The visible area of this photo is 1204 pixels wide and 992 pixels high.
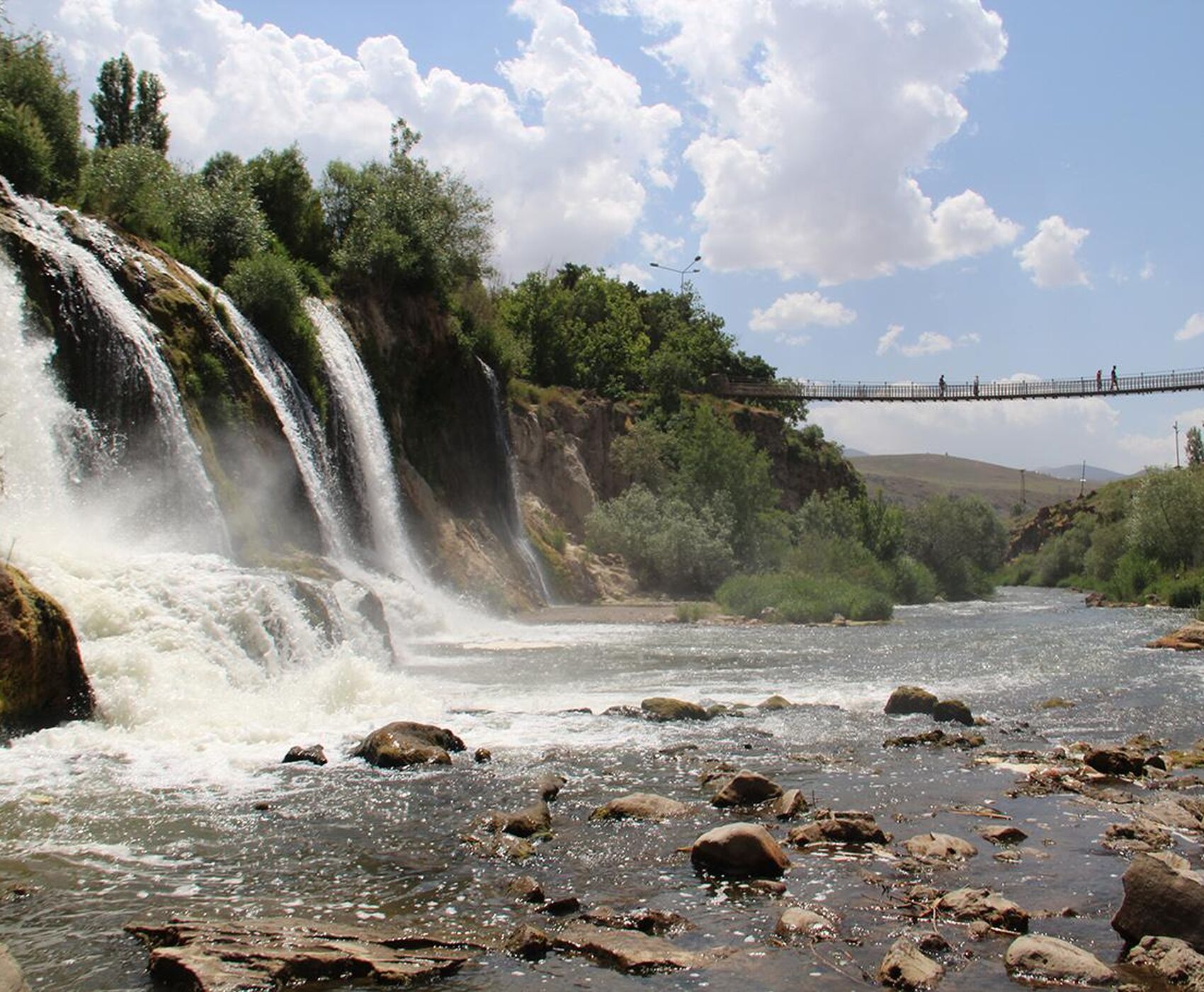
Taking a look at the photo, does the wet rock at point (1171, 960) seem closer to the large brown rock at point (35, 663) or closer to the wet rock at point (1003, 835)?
the wet rock at point (1003, 835)

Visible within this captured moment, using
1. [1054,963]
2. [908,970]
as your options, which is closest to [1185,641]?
[1054,963]

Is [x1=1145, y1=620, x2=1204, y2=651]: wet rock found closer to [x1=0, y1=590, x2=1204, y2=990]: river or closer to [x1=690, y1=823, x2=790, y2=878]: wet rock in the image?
[x1=0, y1=590, x2=1204, y2=990]: river

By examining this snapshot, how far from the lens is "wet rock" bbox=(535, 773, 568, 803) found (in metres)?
10.4

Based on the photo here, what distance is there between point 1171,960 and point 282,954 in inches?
203

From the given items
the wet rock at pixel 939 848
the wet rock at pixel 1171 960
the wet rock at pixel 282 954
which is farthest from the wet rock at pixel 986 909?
the wet rock at pixel 282 954

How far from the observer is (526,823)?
9109mm

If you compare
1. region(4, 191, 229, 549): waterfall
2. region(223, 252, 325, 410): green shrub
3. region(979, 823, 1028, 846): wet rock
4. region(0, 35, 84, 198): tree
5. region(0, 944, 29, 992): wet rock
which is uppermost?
region(0, 35, 84, 198): tree

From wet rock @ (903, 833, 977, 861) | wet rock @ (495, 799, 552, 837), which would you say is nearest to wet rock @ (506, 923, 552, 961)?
wet rock @ (495, 799, 552, 837)

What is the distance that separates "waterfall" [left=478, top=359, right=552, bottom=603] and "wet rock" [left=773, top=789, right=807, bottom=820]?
31989mm

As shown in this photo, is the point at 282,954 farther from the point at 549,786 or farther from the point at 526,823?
the point at 549,786

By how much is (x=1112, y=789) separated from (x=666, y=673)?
35.7 ft

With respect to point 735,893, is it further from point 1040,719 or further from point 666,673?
point 666,673

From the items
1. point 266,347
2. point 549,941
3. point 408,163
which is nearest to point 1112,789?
point 549,941

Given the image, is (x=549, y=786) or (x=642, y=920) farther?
(x=549, y=786)
